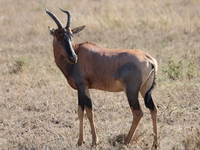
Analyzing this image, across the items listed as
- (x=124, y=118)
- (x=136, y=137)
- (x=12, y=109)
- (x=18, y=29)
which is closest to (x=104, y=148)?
(x=136, y=137)

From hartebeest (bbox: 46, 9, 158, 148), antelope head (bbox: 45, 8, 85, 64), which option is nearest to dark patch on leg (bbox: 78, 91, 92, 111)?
hartebeest (bbox: 46, 9, 158, 148)

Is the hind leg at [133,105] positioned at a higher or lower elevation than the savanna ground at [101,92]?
higher

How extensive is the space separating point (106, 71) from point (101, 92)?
2.84 m

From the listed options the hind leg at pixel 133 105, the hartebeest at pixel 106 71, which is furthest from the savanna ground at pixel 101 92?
the hartebeest at pixel 106 71

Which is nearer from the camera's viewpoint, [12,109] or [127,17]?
[12,109]

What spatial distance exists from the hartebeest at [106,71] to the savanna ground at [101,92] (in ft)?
1.77

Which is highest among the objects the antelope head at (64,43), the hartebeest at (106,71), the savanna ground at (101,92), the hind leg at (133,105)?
the antelope head at (64,43)

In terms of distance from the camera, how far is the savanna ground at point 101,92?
24.5ft

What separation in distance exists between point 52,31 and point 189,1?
13.8 m

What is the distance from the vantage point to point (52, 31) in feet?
24.4

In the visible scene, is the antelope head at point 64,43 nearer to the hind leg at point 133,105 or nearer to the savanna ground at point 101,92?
the hind leg at point 133,105

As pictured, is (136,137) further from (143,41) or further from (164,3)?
(164,3)

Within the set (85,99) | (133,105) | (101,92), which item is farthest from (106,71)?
(101,92)

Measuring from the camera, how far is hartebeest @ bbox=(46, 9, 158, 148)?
6738 mm
